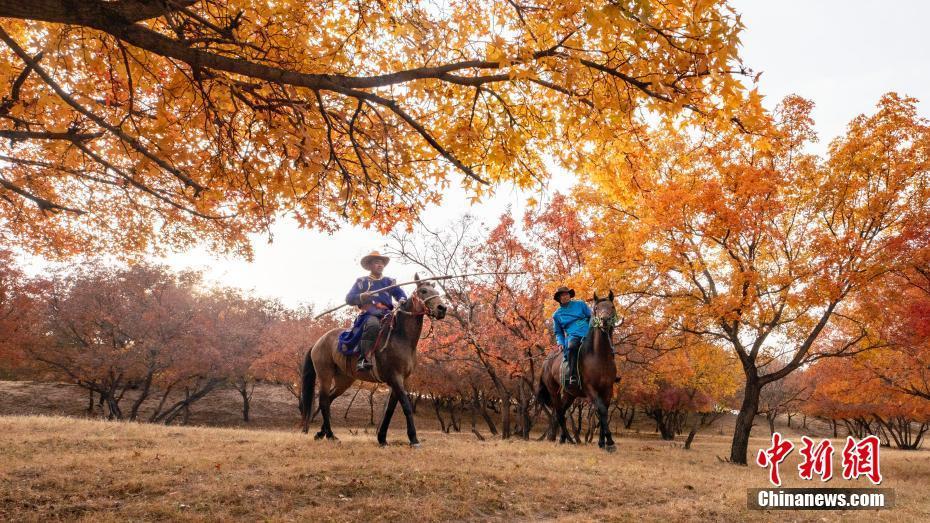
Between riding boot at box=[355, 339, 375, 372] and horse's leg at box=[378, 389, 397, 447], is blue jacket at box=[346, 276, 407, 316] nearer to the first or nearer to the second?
riding boot at box=[355, 339, 375, 372]

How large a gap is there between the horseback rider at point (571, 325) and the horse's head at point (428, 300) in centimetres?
424

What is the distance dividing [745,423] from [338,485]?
13.5 m

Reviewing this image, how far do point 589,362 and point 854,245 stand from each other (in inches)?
276

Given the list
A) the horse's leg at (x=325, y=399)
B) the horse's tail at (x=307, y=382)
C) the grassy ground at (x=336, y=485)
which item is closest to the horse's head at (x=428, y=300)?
the grassy ground at (x=336, y=485)

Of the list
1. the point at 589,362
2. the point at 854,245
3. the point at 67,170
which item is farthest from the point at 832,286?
the point at 67,170

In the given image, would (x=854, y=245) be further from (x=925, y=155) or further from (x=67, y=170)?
(x=67, y=170)

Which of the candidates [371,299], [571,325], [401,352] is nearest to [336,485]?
[401,352]

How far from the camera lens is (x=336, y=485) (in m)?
6.21

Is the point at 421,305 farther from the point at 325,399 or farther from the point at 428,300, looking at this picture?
the point at 325,399

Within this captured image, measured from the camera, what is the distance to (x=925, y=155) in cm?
1287

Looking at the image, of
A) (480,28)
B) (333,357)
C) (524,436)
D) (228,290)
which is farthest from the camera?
(228,290)

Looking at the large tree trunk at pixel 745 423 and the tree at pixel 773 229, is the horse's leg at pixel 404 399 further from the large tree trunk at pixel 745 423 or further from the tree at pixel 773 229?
the large tree trunk at pixel 745 423

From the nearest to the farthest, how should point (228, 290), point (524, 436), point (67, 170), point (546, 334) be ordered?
1. point (67, 170)
2. point (546, 334)
3. point (524, 436)
4. point (228, 290)

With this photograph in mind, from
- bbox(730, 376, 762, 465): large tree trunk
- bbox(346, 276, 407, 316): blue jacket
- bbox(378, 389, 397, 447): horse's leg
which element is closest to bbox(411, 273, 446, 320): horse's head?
bbox(346, 276, 407, 316): blue jacket
